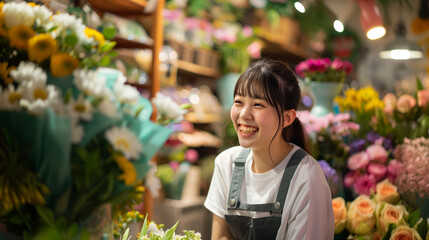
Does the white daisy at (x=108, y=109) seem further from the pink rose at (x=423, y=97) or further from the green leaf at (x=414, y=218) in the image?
the pink rose at (x=423, y=97)

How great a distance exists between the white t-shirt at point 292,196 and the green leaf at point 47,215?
66cm

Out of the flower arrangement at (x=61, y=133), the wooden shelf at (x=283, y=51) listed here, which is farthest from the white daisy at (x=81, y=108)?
the wooden shelf at (x=283, y=51)

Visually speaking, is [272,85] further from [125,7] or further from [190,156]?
[190,156]

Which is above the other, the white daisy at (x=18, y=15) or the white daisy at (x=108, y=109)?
the white daisy at (x=18, y=15)

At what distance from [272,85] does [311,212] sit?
35 cm

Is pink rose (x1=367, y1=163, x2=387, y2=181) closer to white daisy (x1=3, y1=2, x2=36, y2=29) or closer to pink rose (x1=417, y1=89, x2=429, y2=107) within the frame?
pink rose (x1=417, y1=89, x2=429, y2=107)

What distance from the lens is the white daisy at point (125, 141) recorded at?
24.8 inches

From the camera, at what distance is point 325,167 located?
5.35 feet

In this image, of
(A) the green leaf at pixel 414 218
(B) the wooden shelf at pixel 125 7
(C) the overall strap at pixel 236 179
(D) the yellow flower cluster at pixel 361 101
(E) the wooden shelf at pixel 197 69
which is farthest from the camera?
(E) the wooden shelf at pixel 197 69

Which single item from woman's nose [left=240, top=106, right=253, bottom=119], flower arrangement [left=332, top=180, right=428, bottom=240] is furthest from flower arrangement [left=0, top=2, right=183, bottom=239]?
flower arrangement [left=332, top=180, right=428, bottom=240]

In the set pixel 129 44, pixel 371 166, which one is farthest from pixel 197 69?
pixel 371 166

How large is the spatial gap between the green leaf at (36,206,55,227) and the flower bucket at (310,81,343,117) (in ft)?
5.06

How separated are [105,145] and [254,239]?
675 mm

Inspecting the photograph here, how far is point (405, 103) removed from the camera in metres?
1.80
